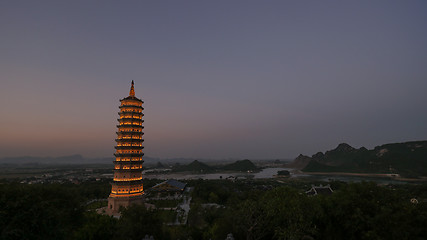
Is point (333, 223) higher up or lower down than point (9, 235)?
lower down

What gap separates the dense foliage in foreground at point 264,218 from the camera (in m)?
15.4

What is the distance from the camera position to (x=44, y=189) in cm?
1922

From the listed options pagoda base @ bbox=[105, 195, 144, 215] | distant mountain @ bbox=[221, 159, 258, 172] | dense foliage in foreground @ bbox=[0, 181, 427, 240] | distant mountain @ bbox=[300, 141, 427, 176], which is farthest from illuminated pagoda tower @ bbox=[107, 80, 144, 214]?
distant mountain @ bbox=[221, 159, 258, 172]

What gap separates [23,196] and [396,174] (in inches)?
5435

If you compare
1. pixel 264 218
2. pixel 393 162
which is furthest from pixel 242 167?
pixel 264 218

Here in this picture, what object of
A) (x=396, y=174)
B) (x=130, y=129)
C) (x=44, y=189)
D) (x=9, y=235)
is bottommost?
(x=396, y=174)

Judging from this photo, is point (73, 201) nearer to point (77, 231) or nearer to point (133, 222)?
point (77, 231)

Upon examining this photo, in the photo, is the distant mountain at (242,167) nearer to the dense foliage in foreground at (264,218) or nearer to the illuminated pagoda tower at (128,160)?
the illuminated pagoda tower at (128,160)

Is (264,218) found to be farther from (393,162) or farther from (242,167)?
(242,167)

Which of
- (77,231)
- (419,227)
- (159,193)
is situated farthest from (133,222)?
(159,193)

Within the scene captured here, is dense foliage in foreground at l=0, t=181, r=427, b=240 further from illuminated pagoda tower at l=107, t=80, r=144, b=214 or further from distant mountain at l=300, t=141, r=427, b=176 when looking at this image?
distant mountain at l=300, t=141, r=427, b=176

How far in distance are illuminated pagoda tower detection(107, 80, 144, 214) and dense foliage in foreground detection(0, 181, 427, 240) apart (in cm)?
1415

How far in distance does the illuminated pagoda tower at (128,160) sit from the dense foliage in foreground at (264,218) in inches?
557

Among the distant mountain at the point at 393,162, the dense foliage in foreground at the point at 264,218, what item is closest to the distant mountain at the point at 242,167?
the distant mountain at the point at 393,162
